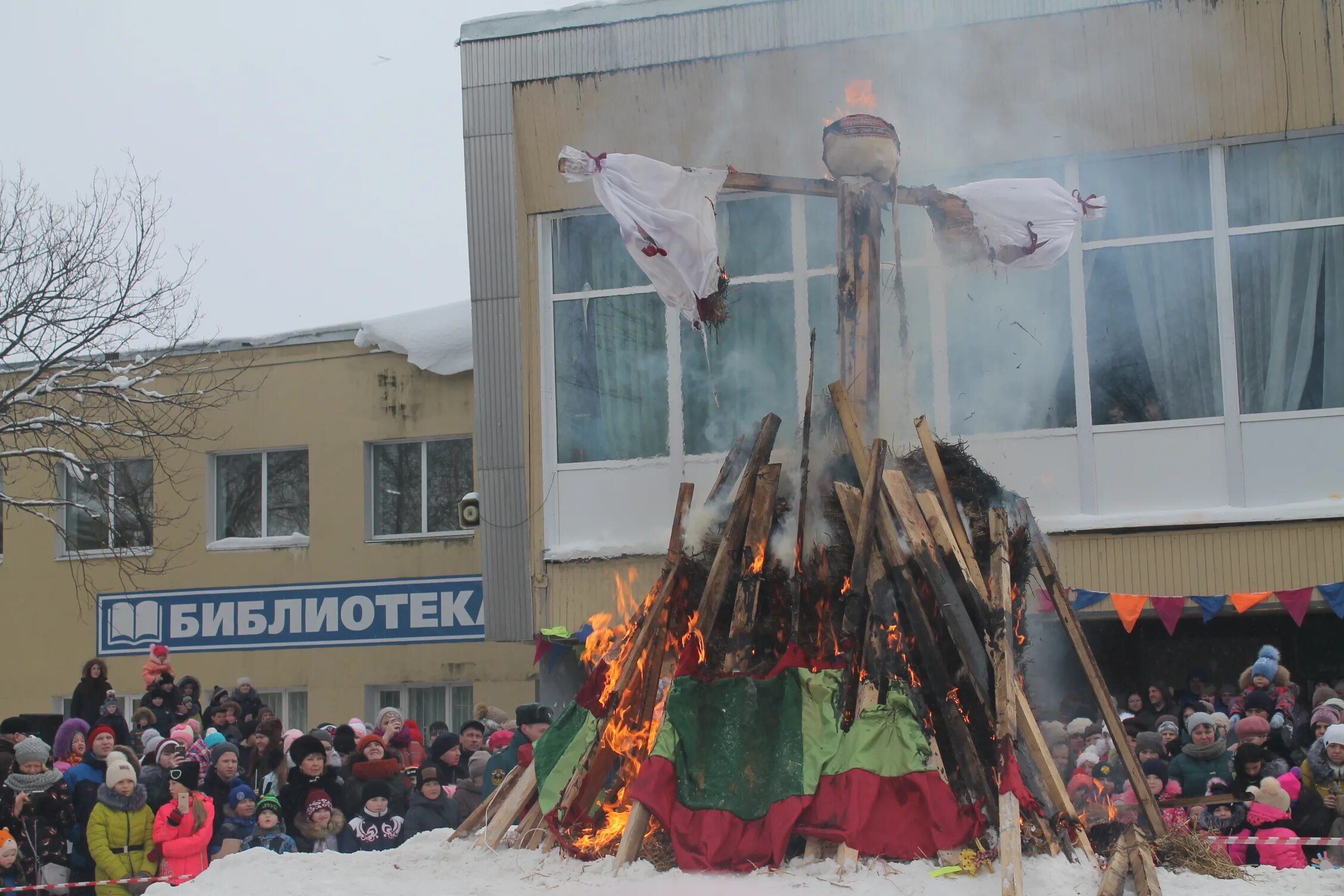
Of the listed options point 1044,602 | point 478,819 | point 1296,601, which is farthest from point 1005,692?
point 1296,601

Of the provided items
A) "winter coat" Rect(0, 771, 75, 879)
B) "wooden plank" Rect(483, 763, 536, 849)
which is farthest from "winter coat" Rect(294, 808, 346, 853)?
"wooden plank" Rect(483, 763, 536, 849)

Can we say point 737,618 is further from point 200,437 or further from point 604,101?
point 200,437

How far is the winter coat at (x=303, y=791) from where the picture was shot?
33.1ft

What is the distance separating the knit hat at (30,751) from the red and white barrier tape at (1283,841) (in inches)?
296

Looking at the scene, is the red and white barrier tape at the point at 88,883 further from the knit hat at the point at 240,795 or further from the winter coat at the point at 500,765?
the winter coat at the point at 500,765

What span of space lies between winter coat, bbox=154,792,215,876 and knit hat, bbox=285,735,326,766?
0.74 m

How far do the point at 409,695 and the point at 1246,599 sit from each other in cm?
1097

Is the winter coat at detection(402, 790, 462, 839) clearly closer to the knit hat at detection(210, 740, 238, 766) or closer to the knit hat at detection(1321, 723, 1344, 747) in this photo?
the knit hat at detection(210, 740, 238, 766)

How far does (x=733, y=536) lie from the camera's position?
800cm

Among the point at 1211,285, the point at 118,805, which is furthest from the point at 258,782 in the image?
the point at 1211,285

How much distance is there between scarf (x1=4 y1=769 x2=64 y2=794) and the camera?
33.0 ft

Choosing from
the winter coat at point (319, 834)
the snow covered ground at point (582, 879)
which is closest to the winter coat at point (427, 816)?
the winter coat at point (319, 834)

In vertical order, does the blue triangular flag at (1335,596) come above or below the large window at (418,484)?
below

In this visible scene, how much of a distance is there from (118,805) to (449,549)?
10042 millimetres
